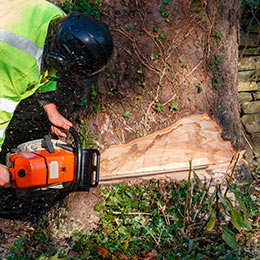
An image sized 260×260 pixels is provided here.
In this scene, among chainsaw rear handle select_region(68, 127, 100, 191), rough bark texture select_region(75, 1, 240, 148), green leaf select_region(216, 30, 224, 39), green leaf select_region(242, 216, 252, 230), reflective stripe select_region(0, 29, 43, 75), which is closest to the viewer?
reflective stripe select_region(0, 29, 43, 75)

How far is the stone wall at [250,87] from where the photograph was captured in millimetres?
4320

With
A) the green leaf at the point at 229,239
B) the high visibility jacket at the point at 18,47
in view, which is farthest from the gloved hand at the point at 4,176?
the green leaf at the point at 229,239

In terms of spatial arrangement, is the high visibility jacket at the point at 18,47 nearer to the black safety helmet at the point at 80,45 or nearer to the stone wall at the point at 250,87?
the black safety helmet at the point at 80,45

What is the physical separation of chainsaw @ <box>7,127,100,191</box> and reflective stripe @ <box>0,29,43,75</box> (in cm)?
68

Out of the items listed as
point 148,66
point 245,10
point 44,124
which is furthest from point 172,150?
point 245,10

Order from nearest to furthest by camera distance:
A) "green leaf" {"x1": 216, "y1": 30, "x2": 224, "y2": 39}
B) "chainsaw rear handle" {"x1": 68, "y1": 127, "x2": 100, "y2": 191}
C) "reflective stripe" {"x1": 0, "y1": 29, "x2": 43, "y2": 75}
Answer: "reflective stripe" {"x1": 0, "y1": 29, "x2": 43, "y2": 75} → "chainsaw rear handle" {"x1": 68, "y1": 127, "x2": 100, "y2": 191} → "green leaf" {"x1": 216, "y1": 30, "x2": 224, "y2": 39}

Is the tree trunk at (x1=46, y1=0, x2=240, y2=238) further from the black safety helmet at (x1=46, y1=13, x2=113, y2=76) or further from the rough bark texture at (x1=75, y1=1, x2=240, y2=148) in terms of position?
the black safety helmet at (x1=46, y1=13, x2=113, y2=76)

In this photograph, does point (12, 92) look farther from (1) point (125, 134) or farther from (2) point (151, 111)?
(2) point (151, 111)

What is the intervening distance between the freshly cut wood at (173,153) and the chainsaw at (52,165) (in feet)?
0.77

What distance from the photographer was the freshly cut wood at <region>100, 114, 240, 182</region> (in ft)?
8.84

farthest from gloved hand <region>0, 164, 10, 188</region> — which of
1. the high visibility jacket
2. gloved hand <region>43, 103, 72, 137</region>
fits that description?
gloved hand <region>43, 103, 72, 137</region>

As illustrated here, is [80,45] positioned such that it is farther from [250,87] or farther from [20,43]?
[250,87]

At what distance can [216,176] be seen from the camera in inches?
114

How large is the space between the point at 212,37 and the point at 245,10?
1.77 meters
